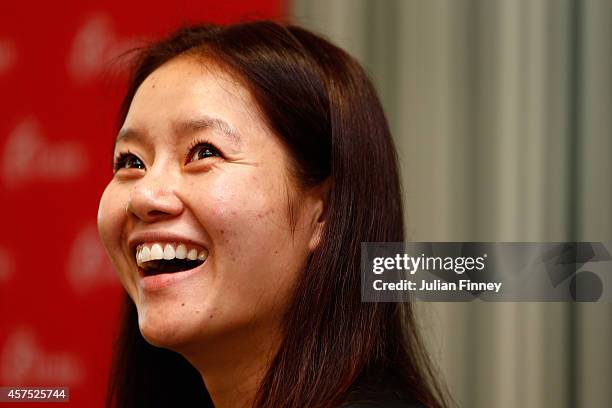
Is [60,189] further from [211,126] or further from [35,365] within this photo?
[211,126]

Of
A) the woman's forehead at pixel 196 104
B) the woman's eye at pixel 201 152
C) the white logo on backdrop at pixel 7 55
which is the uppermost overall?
the white logo on backdrop at pixel 7 55

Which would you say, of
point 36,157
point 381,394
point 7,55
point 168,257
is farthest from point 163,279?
point 7,55

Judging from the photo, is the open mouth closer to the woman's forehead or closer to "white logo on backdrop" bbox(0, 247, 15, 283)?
the woman's forehead

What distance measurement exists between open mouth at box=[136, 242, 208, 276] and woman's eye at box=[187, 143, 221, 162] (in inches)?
4.8

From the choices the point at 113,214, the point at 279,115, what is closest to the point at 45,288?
→ the point at 113,214

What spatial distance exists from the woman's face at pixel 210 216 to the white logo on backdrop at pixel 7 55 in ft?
1.98

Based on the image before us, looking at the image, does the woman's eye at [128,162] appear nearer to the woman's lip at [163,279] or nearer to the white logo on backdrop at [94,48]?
the woman's lip at [163,279]

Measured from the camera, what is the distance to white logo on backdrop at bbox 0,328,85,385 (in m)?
1.59

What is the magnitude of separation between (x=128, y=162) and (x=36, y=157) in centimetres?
51

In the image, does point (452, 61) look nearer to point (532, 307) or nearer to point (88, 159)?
point (532, 307)

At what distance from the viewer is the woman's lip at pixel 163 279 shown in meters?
1.09

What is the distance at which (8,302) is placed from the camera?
5.29ft

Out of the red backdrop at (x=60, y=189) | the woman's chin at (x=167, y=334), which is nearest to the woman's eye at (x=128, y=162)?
the woman's chin at (x=167, y=334)

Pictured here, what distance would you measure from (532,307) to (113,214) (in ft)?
2.27
